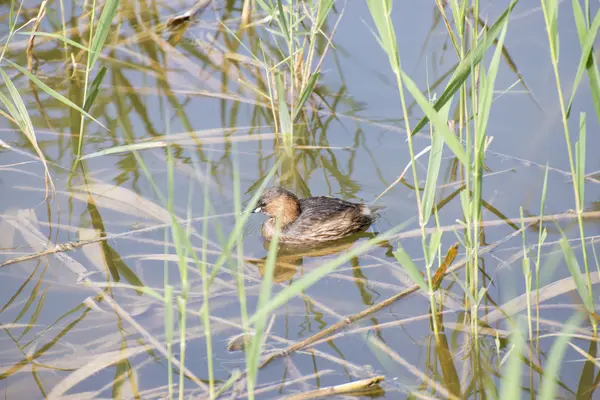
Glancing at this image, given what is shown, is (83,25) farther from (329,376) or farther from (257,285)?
(329,376)

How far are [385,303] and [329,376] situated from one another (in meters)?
0.69

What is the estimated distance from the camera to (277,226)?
3213 mm

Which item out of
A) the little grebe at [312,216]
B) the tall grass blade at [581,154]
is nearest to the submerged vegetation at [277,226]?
the tall grass blade at [581,154]

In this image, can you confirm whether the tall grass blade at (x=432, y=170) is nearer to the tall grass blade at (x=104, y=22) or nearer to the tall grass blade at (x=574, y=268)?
the tall grass blade at (x=574, y=268)

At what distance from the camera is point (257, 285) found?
5.14 m

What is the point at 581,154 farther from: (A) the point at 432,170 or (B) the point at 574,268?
(A) the point at 432,170

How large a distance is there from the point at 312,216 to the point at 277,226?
2.71 metres

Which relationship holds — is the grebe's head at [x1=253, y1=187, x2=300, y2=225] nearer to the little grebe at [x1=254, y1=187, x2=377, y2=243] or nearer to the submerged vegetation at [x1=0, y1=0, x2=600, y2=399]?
the little grebe at [x1=254, y1=187, x2=377, y2=243]

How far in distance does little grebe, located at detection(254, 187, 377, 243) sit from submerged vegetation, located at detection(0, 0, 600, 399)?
12 centimetres

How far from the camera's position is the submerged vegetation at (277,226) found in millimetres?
4078

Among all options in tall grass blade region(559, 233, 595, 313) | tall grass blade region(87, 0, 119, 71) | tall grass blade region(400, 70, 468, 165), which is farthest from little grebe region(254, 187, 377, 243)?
tall grass blade region(400, 70, 468, 165)

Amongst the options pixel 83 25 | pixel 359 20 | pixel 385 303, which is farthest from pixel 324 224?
pixel 83 25

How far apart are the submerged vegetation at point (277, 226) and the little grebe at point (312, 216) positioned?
12 centimetres

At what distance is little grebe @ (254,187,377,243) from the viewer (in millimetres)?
5875
